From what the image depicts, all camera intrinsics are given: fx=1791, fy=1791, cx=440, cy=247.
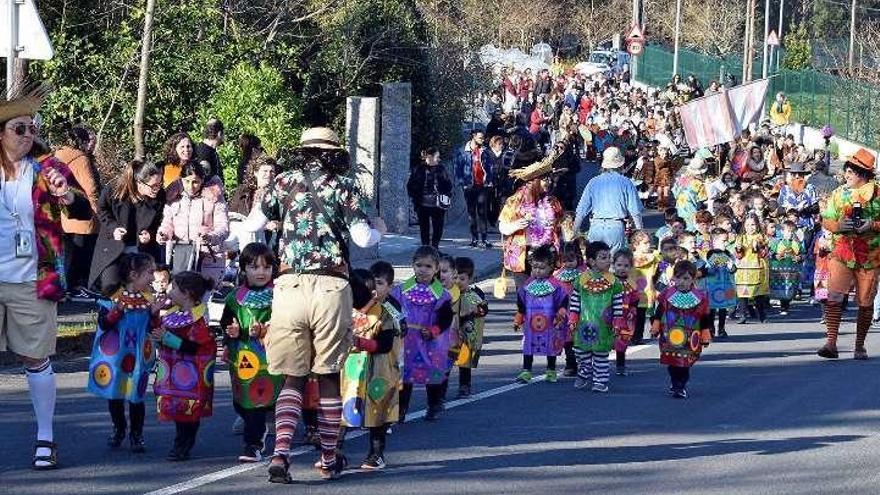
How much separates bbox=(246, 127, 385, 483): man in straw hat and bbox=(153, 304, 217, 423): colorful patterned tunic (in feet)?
2.94

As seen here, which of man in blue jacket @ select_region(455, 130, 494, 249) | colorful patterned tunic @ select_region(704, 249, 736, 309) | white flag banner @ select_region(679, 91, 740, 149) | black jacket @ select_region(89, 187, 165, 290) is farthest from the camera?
white flag banner @ select_region(679, 91, 740, 149)

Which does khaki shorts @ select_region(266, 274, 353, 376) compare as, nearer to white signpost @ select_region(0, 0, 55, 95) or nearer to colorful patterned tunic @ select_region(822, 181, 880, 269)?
white signpost @ select_region(0, 0, 55, 95)

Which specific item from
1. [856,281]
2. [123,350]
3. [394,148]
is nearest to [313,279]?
[123,350]

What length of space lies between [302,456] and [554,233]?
6.72 m

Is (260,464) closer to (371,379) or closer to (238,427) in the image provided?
(371,379)

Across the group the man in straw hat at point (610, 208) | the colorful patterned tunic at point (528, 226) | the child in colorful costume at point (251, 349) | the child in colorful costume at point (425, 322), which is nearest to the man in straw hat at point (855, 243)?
the man in straw hat at point (610, 208)

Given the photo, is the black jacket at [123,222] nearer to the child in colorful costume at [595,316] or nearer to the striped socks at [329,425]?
the child in colorful costume at [595,316]

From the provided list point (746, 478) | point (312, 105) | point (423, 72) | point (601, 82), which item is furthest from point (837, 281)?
point (601, 82)

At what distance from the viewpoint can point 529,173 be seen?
16656mm

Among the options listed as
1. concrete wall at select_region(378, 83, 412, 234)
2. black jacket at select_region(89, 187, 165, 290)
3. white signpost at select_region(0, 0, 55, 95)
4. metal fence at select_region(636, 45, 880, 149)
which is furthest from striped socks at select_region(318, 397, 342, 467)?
metal fence at select_region(636, 45, 880, 149)

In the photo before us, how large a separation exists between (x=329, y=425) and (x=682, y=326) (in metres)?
5.03

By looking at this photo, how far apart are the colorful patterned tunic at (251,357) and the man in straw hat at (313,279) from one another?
0.69 metres

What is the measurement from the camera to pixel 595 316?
13844mm

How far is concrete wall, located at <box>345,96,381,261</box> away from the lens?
84.3 ft
